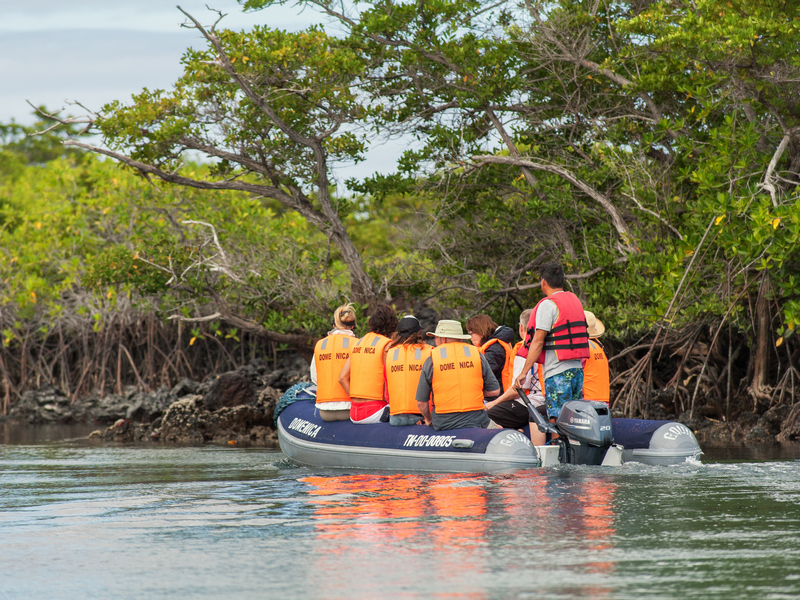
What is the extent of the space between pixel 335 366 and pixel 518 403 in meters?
1.65

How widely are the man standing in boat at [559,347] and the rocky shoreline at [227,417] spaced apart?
3734 millimetres

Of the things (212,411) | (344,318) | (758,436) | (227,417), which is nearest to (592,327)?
(344,318)

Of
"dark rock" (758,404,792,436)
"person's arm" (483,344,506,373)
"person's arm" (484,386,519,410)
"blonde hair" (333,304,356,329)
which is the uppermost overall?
"blonde hair" (333,304,356,329)

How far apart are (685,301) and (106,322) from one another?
11950 mm

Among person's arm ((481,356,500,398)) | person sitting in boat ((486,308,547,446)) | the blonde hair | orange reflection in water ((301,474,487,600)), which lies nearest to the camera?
orange reflection in water ((301,474,487,600))

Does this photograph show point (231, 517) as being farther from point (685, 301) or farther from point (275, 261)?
point (275, 261)

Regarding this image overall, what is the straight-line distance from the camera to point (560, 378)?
7.15 m

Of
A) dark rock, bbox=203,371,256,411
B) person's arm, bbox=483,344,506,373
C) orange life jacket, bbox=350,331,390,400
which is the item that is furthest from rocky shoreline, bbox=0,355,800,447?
orange life jacket, bbox=350,331,390,400

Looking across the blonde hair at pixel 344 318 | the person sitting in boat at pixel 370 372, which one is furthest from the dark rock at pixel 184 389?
the person sitting in boat at pixel 370 372

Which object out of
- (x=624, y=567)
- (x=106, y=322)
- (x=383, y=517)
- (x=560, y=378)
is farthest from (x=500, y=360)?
(x=106, y=322)

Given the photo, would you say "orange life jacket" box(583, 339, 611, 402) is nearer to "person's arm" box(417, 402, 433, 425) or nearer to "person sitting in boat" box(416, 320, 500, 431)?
"person sitting in boat" box(416, 320, 500, 431)

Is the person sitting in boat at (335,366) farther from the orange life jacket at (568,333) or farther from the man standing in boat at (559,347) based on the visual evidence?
the orange life jacket at (568,333)

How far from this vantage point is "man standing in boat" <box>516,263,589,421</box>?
7.07m

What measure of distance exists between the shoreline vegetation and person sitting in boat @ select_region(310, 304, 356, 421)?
3.54 metres
